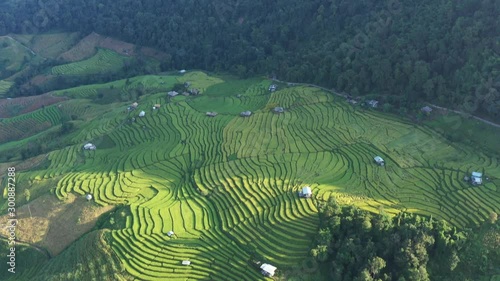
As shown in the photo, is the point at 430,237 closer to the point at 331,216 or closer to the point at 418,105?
the point at 331,216

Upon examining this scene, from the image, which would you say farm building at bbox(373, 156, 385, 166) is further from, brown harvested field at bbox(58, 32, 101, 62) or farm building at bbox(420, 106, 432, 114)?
brown harvested field at bbox(58, 32, 101, 62)

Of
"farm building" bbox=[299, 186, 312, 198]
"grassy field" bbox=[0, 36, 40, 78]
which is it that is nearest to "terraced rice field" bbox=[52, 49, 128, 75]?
"grassy field" bbox=[0, 36, 40, 78]

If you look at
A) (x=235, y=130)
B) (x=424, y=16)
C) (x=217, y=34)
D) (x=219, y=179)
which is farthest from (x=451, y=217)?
(x=217, y=34)

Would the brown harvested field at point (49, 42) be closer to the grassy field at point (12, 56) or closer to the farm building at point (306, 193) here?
the grassy field at point (12, 56)

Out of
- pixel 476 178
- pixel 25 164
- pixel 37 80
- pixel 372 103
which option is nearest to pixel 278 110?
pixel 372 103

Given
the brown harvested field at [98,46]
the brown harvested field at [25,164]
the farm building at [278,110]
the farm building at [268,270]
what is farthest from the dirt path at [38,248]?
the brown harvested field at [98,46]

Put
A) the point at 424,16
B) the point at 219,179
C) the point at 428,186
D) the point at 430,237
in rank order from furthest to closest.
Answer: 1. the point at 424,16
2. the point at 219,179
3. the point at 428,186
4. the point at 430,237

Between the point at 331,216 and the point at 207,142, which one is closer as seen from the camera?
the point at 331,216
